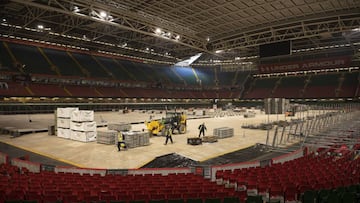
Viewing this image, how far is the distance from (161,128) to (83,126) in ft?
21.9

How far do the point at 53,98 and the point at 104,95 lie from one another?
9.94m

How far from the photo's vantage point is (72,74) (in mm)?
45688

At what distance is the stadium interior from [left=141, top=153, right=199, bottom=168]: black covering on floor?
0.11 m

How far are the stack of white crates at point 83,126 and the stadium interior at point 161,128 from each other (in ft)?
0.28

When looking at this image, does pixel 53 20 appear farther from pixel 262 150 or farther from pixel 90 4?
pixel 262 150

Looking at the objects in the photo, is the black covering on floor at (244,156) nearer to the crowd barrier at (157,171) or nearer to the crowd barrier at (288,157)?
the crowd barrier at (288,157)

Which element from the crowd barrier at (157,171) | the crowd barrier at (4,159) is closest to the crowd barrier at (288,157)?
the crowd barrier at (157,171)

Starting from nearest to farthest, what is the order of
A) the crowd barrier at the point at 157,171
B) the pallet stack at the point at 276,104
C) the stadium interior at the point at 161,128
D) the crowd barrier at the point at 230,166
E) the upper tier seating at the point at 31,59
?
1. the stadium interior at the point at 161,128
2. the crowd barrier at the point at 157,171
3. the crowd barrier at the point at 230,166
4. the pallet stack at the point at 276,104
5. the upper tier seating at the point at 31,59

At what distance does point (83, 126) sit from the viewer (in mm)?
18016

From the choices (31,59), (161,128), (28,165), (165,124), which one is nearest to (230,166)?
(28,165)

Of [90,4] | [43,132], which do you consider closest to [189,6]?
[90,4]

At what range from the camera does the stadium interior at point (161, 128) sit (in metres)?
6.58

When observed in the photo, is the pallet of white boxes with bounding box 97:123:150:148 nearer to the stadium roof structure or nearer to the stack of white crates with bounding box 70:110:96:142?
the stack of white crates with bounding box 70:110:96:142

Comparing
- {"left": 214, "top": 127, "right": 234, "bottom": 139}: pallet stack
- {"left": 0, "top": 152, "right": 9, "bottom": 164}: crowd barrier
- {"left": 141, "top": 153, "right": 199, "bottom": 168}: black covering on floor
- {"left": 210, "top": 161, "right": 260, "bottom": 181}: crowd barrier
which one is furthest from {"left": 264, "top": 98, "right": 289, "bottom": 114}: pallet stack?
{"left": 0, "top": 152, "right": 9, "bottom": 164}: crowd barrier
